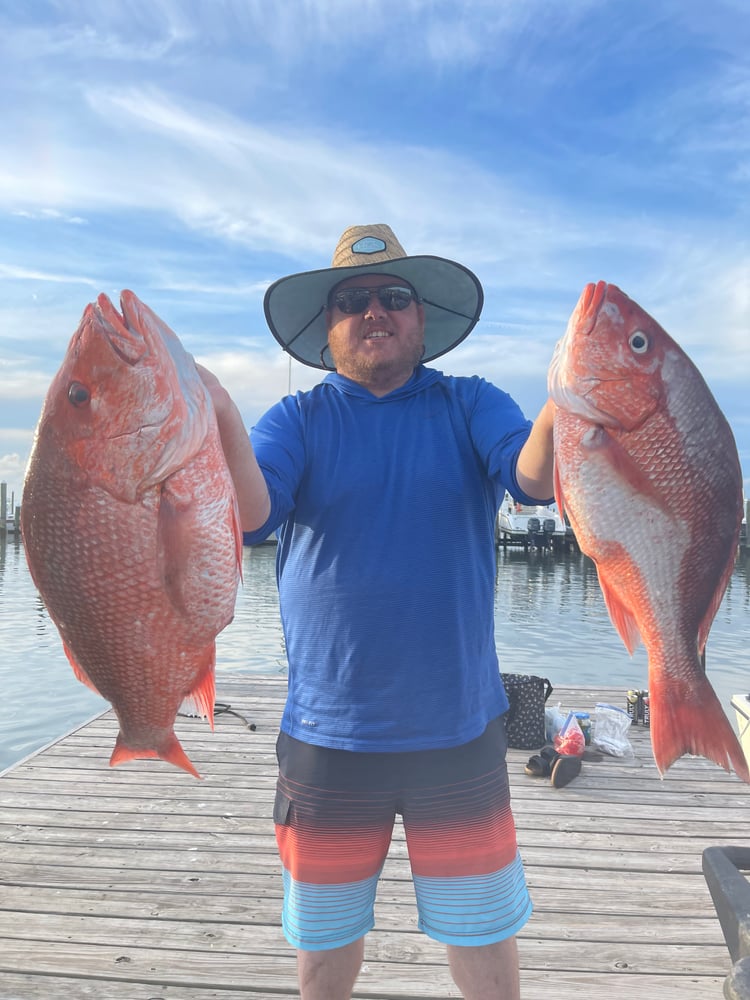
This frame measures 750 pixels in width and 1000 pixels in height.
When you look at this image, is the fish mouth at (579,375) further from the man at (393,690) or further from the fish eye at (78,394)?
the fish eye at (78,394)

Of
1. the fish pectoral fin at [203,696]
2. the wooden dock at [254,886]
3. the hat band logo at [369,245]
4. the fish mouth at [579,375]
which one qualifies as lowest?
the wooden dock at [254,886]

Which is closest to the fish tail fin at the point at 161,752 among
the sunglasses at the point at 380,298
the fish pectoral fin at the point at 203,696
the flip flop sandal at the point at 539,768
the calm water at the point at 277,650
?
the fish pectoral fin at the point at 203,696

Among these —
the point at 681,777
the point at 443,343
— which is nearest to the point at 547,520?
the point at 681,777

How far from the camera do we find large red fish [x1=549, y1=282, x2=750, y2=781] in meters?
1.68

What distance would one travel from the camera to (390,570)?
237 centimetres

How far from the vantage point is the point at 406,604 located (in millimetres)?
2371

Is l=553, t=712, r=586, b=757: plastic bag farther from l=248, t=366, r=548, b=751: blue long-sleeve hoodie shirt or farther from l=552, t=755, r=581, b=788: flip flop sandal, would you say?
l=248, t=366, r=548, b=751: blue long-sleeve hoodie shirt

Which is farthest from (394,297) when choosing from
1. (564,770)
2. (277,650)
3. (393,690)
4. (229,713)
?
(277,650)

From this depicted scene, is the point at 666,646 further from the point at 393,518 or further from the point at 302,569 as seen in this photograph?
the point at 302,569

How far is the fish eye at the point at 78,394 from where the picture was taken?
1544mm

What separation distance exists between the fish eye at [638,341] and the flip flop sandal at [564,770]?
15.0 feet

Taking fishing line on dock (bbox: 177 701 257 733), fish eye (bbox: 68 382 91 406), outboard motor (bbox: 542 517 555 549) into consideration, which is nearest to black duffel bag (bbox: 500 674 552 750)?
fishing line on dock (bbox: 177 701 257 733)

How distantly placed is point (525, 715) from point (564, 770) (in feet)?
2.42

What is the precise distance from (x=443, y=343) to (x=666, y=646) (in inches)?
65.7
